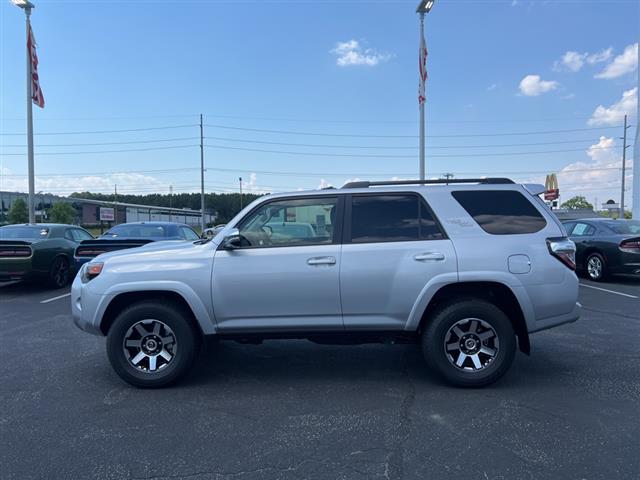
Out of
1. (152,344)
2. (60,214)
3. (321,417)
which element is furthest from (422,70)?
(60,214)

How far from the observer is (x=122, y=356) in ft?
14.2

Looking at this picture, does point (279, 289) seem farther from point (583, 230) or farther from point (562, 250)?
point (583, 230)

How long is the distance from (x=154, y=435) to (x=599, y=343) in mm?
5252

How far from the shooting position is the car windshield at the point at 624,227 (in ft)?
35.8

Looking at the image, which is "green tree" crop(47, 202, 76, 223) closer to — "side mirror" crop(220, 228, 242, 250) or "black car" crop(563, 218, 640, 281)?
"black car" crop(563, 218, 640, 281)

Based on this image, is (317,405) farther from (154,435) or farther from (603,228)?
(603,228)

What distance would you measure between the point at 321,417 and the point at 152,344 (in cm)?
177

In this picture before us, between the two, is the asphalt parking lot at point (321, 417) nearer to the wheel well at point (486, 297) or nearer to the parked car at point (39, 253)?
the wheel well at point (486, 297)

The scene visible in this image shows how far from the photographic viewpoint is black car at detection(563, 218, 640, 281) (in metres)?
10.3

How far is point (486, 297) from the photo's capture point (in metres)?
4.44

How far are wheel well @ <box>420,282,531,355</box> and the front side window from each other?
1150mm

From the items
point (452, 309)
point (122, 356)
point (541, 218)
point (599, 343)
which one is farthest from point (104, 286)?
point (599, 343)

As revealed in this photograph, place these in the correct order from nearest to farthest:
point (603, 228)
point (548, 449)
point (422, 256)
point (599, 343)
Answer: point (548, 449) → point (422, 256) → point (599, 343) → point (603, 228)

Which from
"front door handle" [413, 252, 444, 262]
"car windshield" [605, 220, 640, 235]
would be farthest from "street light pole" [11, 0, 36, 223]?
"car windshield" [605, 220, 640, 235]
